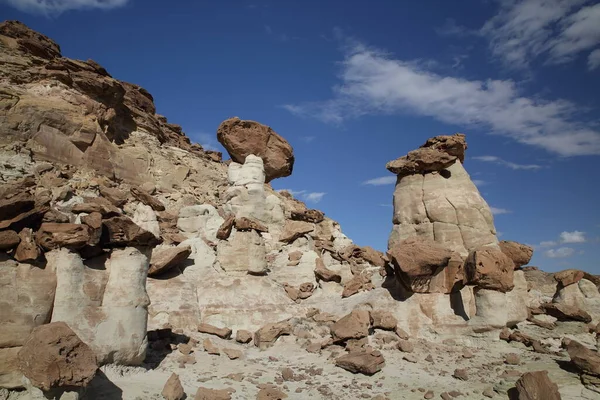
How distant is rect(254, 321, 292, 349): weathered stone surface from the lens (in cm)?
908

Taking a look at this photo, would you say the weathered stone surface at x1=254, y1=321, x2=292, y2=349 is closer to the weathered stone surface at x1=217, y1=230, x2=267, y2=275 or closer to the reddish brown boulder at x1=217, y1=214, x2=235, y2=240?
the weathered stone surface at x1=217, y1=230, x2=267, y2=275

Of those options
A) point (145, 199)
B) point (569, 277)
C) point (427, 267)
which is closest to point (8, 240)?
point (427, 267)

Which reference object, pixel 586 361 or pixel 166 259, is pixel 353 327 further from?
pixel 166 259

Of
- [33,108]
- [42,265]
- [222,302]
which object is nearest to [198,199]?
[33,108]

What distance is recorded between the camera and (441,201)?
11.8 meters

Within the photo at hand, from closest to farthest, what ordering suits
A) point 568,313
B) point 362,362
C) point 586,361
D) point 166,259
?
point 586,361, point 362,362, point 568,313, point 166,259

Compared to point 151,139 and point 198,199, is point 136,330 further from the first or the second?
point 151,139

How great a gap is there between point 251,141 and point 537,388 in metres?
14.3

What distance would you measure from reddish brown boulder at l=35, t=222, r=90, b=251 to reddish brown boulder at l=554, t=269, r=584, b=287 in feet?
45.4

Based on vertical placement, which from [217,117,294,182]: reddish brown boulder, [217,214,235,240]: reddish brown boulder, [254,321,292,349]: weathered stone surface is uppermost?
[217,117,294,182]: reddish brown boulder

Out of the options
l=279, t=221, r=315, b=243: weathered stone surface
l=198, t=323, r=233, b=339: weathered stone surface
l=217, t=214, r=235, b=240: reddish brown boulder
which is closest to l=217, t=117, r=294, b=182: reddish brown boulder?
l=279, t=221, r=315, b=243: weathered stone surface

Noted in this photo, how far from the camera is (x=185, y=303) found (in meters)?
10.0

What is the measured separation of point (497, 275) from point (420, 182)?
13.8 ft

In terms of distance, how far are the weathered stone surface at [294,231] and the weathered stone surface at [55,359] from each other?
1074 centimetres
